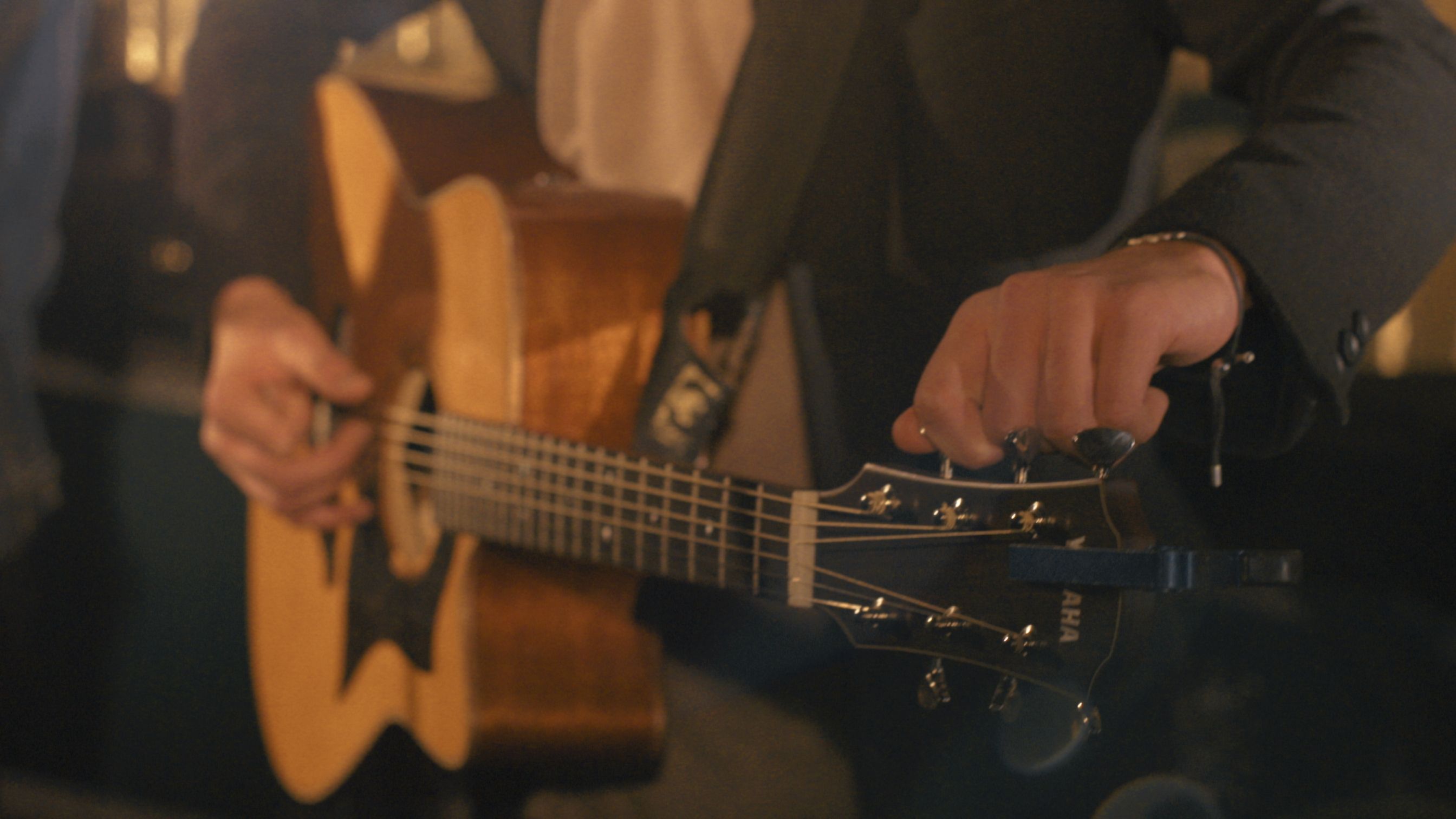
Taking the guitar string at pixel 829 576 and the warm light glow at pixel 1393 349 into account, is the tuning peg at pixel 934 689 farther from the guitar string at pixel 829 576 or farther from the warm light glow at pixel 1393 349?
the warm light glow at pixel 1393 349

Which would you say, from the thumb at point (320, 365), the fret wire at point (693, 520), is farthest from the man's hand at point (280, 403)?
the fret wire at point (693, 520)

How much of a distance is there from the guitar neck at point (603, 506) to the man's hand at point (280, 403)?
0.12m

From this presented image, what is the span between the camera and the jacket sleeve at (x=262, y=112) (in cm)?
85

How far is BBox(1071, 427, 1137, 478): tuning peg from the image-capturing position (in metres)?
0.34

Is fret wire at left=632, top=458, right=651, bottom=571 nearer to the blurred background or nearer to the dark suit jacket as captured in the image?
the dark suit jacket

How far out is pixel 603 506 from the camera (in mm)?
531

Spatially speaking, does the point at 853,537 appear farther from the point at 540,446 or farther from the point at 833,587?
the point at 540,446

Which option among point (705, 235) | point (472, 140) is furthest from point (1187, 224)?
point (472, 140)

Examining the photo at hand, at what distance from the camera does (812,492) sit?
436mm

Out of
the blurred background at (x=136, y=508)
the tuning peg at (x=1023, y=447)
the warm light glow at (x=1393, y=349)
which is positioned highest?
the warm light glow at (x=1393, y=349)

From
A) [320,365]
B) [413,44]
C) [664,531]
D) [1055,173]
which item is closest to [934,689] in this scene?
[664,531]

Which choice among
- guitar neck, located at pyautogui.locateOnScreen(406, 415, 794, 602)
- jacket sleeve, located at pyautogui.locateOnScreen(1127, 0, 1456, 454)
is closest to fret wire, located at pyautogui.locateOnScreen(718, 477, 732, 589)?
guitar neck, located at pyautogui.locateOnScreen(406, 415, 794, 602)

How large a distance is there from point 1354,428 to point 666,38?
1.67ft

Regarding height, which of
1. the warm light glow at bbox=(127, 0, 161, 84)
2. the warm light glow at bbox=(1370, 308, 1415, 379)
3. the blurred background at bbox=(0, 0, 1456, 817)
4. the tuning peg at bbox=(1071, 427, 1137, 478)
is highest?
the warm light glow at bbox=(127, 0, 161, 84)
